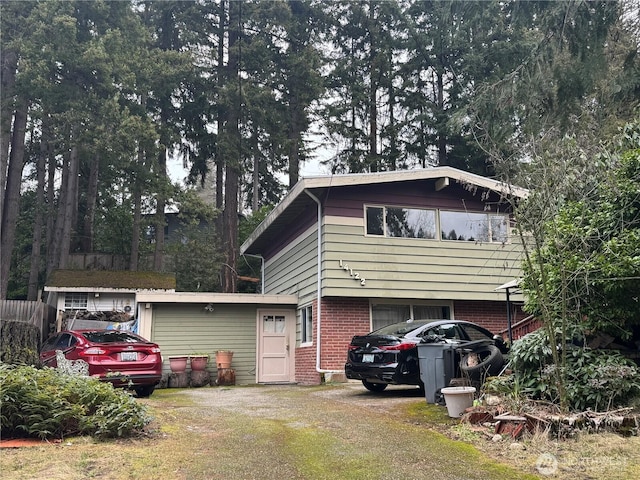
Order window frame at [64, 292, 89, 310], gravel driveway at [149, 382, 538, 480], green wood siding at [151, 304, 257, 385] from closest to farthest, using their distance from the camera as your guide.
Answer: gravel driveway at [149, 382, 538, 480]
green wood siding at [151, 304, 257, 385]
window frame at [64, 292, 89, 310]

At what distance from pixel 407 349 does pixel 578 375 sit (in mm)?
3074

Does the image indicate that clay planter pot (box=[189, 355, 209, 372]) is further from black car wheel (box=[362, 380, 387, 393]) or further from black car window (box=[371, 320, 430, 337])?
black car window (box=[371, 320, 430, 337])

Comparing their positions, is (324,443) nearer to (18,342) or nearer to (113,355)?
(113,355)

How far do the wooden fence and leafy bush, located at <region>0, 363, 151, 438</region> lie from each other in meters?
10.4

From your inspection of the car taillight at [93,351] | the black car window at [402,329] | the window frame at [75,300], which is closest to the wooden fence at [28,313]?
the window frame at [75,300]

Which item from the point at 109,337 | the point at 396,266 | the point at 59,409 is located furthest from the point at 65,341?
the point at 396,266

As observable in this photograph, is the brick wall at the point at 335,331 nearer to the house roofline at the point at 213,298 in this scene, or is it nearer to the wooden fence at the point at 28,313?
the house roofline at the point at 213,298

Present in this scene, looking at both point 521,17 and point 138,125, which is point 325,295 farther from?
point 138,125

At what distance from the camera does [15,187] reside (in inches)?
862

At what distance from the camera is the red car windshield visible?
10453 mm

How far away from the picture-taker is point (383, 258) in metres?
14.1

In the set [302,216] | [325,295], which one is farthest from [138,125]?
[325,295]

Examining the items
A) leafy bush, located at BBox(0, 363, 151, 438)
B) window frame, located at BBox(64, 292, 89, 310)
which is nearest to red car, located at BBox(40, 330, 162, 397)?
leafy bush, located at BBox(0, 363, 151, 438)

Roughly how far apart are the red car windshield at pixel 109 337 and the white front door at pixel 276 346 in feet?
16.7
